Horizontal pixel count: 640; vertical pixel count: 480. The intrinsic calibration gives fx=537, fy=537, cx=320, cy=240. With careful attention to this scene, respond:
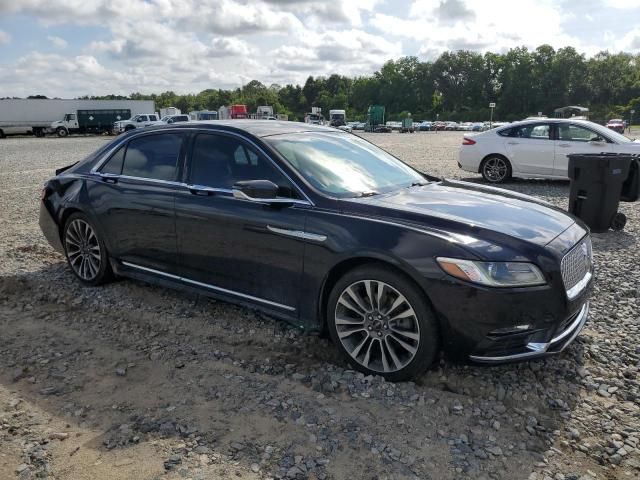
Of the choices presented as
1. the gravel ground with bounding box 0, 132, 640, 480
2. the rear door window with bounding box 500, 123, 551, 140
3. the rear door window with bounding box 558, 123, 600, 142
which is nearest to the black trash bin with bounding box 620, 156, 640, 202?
the rear door window with bounding box 558, 123, 600, 142

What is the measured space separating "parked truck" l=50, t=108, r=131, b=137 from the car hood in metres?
52.8

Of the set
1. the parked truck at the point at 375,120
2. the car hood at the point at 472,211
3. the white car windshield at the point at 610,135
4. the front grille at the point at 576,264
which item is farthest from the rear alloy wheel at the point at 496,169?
the parked truck at the point at 375,120

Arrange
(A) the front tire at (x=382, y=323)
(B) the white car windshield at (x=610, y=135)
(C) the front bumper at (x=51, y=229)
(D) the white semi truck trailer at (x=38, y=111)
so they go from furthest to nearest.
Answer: (D) the white semi truck trailer at (x=38, y=111) → (B) the white car windshield at (x=610, y=135) → (C) the front bumper at (x=51, y=229) → (A) the front tire at (x=382, y=323)

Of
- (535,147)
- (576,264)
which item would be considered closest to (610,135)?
(535,147)

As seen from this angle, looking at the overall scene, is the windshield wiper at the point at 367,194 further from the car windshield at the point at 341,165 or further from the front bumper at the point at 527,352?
the front bumper at the point at 527,352

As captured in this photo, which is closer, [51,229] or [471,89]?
[51,229]

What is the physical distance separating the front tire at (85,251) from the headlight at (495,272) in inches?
137

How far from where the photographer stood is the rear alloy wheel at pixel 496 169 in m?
12.1

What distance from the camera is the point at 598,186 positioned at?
24.4 ft

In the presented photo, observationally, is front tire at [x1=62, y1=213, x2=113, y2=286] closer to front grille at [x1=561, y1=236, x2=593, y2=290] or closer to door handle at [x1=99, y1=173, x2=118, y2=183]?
door handle at [x1=99, y1=173, x2=118, y2=183]

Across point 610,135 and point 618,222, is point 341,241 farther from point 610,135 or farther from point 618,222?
point 610,135

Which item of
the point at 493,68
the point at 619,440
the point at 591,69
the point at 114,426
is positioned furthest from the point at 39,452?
the point at 493,68

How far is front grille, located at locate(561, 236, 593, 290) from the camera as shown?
3320mm

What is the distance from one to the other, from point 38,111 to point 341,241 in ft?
178
